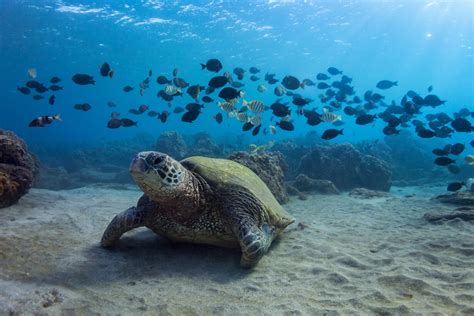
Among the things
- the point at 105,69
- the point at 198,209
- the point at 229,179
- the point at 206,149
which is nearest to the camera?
the point at 198,209

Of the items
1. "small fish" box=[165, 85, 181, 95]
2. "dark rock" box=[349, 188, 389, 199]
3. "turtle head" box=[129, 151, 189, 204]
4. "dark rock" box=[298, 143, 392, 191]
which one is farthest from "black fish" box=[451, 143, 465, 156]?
"small fish" box=[165, 85, 181, 95]

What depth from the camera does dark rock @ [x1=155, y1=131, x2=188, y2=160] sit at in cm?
1700

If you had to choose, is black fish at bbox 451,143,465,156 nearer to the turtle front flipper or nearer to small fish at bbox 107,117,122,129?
the turtle front flipper

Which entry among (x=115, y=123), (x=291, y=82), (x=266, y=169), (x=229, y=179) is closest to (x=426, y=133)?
(x=291, y=82)

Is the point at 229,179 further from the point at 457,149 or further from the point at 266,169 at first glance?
the point at 457,149

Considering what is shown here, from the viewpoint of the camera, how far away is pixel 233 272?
397cm

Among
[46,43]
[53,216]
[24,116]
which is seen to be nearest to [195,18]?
[46,43]

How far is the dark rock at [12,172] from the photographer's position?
6008 mm

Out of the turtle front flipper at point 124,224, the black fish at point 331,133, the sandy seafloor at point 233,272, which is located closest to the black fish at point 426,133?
the black fish at point 331,133

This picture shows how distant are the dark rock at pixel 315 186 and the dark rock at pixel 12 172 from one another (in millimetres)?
8339

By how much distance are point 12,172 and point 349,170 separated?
11311mm

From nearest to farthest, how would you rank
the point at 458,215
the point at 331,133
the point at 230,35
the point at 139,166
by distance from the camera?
the point at 139,166, the point at 458,215, the point at 331,133, the point at 230,35

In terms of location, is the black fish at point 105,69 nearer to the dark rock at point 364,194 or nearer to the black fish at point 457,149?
the dark rock at point 364,194

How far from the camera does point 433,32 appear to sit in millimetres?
37969
